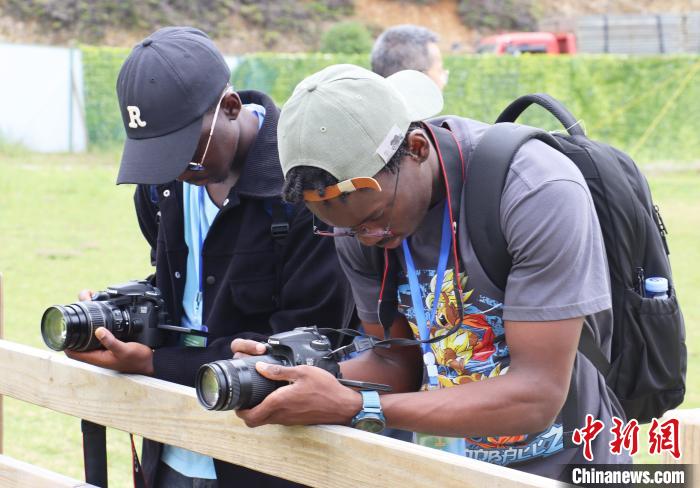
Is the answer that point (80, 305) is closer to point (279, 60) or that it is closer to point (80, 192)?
point (80, 192)

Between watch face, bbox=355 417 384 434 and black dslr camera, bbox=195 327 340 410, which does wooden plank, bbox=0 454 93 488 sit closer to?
black dslr camera, bbox=195 327 340 410

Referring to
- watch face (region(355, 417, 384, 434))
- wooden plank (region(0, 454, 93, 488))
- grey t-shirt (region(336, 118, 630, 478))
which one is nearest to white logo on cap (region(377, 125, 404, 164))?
grey t-shirt (region(336, 118, 630, 478))

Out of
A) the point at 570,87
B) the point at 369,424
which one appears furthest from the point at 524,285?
the point at 570,87

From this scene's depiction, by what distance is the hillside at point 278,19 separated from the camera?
28.8 m

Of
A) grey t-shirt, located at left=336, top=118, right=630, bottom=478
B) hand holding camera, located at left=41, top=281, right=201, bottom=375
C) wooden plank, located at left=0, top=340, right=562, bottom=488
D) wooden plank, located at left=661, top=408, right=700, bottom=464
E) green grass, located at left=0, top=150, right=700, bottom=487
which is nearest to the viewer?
wooden plank, located at left=661, top=408, right=700, bottom=464

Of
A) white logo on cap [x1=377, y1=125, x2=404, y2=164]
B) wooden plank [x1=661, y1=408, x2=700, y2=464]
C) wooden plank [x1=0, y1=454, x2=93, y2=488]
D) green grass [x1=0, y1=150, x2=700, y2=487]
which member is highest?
white logo on cap [x1=377, y1=125, x2=404, y2=164]

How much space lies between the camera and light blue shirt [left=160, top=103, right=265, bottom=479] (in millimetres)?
2758

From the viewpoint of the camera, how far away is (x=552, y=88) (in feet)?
73.8

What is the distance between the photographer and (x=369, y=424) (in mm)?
2104

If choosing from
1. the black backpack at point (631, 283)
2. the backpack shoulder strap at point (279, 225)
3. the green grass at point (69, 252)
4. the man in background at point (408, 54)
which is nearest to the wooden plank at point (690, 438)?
the black backpack at point (631, 283)

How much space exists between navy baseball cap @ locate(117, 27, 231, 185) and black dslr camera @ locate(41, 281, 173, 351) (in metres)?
0.30

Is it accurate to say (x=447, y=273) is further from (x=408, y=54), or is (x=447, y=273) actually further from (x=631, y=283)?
(x=408, y=54)

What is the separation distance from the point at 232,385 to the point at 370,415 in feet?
0.94

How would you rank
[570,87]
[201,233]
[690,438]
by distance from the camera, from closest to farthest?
1. [690,438]
2. [201,233]
3. [570,87]
